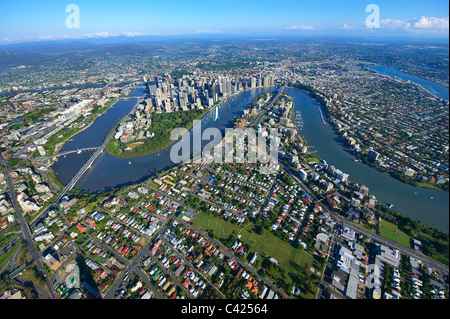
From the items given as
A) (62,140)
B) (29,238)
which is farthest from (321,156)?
(62,140)

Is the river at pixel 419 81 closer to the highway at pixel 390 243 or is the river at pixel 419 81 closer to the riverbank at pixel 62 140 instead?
the highway at pixel 390 243

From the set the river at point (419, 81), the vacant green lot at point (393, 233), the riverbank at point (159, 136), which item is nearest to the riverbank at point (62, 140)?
the riverbank at point (159, 136)

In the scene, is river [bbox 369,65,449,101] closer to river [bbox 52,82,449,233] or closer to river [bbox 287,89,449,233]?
river [bbox 287,89,449,233]

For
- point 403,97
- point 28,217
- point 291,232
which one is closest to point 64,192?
point 28,217

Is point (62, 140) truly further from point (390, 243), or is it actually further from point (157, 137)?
point (390, 243)

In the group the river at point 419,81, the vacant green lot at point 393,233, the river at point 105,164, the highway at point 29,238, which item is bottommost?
the highway at point 29,238
